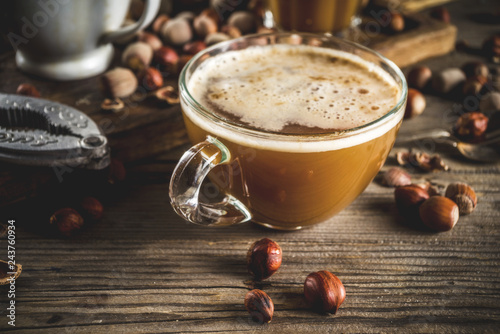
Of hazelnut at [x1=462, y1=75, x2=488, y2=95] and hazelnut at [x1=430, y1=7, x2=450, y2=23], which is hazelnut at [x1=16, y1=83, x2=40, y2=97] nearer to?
hazelnut at [x1=462, y1=75, x2=488, y2=95]

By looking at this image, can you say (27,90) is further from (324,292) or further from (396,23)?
(396,23)

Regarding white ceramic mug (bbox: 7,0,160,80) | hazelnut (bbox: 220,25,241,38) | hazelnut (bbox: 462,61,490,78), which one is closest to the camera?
white ceramic mug (bbox: 7,0,160,80)

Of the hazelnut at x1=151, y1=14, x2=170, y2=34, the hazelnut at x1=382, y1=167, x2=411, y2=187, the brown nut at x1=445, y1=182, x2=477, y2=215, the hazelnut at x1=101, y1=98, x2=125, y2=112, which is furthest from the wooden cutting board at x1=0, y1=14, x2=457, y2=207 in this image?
the brown nut at x1=445, y1=182, x2=477, y2=215

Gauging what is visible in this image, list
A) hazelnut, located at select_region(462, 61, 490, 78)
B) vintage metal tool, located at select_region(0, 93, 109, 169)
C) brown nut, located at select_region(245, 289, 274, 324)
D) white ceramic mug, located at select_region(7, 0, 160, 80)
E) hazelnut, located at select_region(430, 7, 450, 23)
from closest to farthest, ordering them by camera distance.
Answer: brown nut, located at select_region(245, 289, 274, 324), vintage metal tool, located at select_region(0, 93, 109, 169), white ceramic mug, located at select_region(7, 0, 160, 80), hazelnut, located at select_region(462, 61, 490, 78), hazelnut, located at select_region(430, 7, 450, 23)

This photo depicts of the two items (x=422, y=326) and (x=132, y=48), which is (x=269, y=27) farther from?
(x=422, y=326)

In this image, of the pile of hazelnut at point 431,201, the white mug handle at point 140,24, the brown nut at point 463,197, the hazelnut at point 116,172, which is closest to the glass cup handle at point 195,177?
the hazelnut at point 116,172

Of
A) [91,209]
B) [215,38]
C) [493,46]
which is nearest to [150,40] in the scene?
[215,38]
